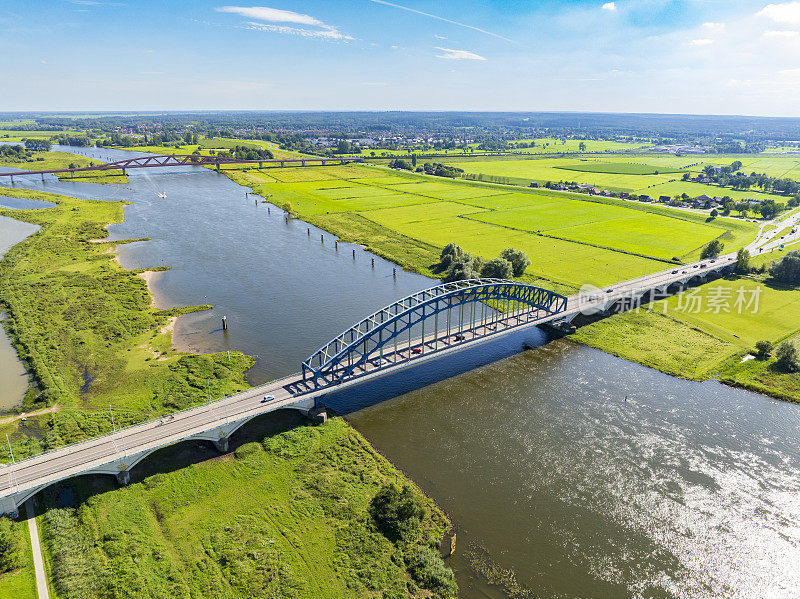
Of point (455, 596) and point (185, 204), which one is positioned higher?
point (185, 204)

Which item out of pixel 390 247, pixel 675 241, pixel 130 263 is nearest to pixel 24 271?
pixel 130 263

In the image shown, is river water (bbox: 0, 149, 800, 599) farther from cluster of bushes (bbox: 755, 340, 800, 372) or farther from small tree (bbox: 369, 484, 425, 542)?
cluster of bushes (bbox: 755, 340, 800, 372)

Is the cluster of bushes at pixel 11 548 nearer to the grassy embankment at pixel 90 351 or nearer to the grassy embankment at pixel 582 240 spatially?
the grassy embankment at pixel 90 351

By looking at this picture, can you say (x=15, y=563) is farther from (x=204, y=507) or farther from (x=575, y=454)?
Result: (x=575, y=454)

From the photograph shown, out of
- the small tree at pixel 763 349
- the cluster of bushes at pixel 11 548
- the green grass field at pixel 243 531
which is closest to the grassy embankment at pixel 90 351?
the cluster of bushes at pixel 11 548

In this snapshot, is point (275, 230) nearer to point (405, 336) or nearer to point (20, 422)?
point (405, 336)

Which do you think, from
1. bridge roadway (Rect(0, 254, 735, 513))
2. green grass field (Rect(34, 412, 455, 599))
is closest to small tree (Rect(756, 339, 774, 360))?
bridge roadway (Rect(0, 254, 735, 513))
